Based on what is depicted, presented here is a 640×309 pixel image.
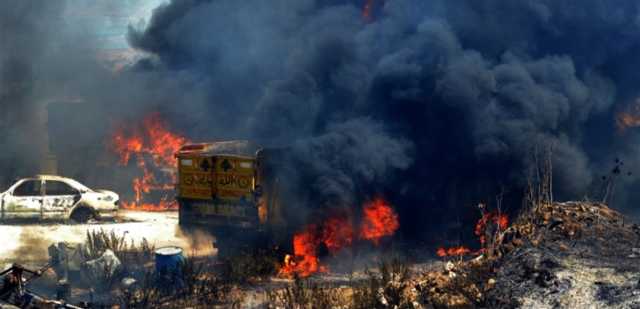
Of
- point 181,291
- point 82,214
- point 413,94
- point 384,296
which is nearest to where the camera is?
point 384,296

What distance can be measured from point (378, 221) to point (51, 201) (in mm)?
9715

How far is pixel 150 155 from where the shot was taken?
23531 millimetres

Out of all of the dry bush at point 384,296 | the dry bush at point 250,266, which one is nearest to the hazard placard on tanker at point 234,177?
the dry bush at point 250,266

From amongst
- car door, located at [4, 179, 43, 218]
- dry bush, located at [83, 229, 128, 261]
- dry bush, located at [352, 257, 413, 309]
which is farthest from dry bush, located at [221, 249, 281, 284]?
car door, located at [4, 179, 43, 218]

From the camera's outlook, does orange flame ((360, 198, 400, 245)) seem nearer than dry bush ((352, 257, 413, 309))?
No

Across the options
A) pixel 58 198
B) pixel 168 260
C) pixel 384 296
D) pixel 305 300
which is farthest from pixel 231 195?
pixel 58 198

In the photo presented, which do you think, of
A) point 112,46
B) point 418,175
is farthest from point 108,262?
point 112,46

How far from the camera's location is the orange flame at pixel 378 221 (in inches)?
647

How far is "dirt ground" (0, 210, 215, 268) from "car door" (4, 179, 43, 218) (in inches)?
12.7

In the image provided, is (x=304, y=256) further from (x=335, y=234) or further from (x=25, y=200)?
(x=25, y=200)

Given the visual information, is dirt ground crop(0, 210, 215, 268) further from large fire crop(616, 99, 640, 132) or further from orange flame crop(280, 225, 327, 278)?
large fire crop(616, 99, 640, 132)

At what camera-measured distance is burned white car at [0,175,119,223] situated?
58.3ft

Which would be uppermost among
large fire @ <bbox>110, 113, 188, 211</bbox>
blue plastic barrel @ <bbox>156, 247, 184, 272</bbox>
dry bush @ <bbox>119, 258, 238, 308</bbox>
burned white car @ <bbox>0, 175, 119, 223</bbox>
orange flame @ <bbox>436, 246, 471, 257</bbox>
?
large fire @ <bbox>110, 113, 188, 211</bbox>

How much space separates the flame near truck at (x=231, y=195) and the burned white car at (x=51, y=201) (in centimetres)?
494
